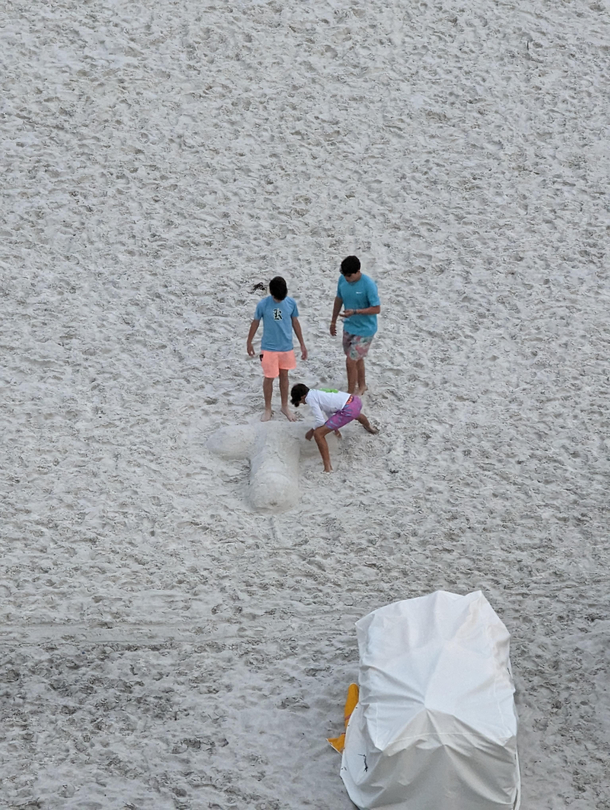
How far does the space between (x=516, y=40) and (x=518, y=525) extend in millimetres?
7800

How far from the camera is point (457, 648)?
21.1 feet

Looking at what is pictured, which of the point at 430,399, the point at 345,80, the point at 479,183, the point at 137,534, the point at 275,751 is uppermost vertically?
the point at 345,80

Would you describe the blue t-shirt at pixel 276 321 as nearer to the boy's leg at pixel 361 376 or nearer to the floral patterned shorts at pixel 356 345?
the floral patterned shorts at pixel 356 345

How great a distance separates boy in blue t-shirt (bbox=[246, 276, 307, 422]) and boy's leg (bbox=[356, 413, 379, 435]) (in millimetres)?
678

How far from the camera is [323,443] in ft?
29.2

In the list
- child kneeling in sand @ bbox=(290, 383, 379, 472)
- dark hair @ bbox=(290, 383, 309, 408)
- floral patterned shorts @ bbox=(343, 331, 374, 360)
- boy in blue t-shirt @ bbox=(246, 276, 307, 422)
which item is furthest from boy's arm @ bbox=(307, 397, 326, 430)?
floral patterned shorts @ bbox=(343, 331, 374, 360)

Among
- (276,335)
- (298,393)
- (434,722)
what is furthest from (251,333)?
(434,722)

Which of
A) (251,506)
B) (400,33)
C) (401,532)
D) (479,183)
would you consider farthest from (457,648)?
(400,33)

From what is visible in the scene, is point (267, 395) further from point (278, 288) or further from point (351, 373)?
point (278, 288)

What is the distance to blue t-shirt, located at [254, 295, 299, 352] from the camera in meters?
9.09

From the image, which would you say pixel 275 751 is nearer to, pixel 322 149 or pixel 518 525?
pixel 518 525

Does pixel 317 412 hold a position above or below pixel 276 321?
below

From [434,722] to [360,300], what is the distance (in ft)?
14.2

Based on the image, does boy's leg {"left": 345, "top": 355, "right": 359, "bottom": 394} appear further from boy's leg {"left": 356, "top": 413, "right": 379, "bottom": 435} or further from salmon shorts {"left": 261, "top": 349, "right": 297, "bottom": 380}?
salmon shorts {"left": 261, "top": 349, "right": 297, "bottom": 380}
